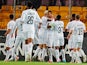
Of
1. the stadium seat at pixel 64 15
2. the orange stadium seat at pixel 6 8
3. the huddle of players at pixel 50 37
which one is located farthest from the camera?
the orange stadium seat at pixel 6 8

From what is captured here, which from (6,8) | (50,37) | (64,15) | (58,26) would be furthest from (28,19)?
(6,8)

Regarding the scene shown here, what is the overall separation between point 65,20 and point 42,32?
171 inches

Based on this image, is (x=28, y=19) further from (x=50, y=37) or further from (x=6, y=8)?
(x=6, y=8)

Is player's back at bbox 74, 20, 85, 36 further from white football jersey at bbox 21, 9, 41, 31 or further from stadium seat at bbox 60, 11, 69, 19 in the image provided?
stadium seat at bbox 60, 11, 69, 19

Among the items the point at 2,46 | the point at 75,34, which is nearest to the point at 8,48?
the point at 2,46

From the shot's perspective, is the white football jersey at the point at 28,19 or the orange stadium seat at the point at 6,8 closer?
the white football jersey at the point at 28,19

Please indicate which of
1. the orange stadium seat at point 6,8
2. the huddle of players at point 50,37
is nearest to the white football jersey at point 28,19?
the huddle of players at point 50,37

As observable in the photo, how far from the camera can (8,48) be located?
21750mm

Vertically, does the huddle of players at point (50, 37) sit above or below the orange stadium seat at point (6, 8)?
below

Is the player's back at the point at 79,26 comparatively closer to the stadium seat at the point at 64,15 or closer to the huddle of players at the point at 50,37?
the huddle of players at the point at 50,37

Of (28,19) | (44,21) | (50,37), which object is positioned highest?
(28,19)

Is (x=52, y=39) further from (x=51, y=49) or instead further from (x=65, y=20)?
(x=65, y=20)

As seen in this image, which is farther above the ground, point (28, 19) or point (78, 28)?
point (28, 19)

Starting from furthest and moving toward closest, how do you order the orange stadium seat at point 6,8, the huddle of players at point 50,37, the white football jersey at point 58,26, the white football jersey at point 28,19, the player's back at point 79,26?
the orange stadium seat at point 6,8, the white football jersey at point 58,26, the player's back at point 79,26, the huddle of players at point 50,37, the white football jersey at point 28,19
